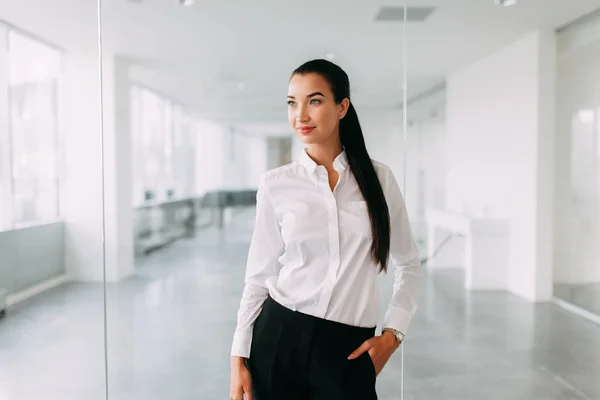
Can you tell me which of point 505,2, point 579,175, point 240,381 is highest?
point 505,2

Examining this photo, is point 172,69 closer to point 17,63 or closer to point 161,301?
point 17,63

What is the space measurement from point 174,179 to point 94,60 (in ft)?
2.76

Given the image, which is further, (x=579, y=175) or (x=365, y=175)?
(x=579, y=175)

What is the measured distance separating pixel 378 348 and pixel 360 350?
0.16 feet

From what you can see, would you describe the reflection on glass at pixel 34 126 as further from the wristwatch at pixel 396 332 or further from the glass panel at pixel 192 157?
the wristwatch at pixel 396 332

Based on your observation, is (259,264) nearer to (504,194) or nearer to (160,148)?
(160,148)

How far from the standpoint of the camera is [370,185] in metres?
1.00

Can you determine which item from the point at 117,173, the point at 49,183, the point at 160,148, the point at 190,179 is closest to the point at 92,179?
the point at 117,173

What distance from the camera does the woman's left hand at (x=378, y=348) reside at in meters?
1.00

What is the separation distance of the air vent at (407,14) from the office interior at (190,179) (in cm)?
2

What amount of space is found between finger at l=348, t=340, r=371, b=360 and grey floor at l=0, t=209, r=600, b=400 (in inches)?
66.4

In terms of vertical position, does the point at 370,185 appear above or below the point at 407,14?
below

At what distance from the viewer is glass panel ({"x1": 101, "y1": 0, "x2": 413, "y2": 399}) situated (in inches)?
106

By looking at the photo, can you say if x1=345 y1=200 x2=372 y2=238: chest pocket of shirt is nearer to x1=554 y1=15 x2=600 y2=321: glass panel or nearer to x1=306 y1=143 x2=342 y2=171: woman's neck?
x1=306 y1=143 x2=342 y2=171: woman's neck
